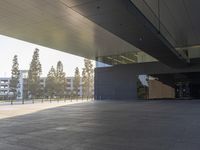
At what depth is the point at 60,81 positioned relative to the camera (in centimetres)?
5088

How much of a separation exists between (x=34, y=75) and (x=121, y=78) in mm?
22346

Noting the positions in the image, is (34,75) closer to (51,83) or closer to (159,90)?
(51,83)

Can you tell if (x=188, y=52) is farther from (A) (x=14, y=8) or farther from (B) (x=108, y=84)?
(A) (x=14, y=8)

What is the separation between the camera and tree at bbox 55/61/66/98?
49.7 meters

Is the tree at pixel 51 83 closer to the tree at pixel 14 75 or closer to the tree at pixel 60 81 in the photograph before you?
the tree at pixel 60 81

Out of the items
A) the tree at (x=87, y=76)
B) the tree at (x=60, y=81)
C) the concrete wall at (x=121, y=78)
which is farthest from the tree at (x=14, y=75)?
the concrete wall at (x=121, y=78)

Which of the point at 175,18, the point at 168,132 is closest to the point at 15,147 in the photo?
the point at 168,132

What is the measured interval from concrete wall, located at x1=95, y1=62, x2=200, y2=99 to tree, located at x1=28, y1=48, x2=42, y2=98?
18.5 metres

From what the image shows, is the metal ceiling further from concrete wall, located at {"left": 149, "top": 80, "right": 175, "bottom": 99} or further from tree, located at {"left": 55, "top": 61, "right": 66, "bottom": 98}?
tree, located at {"left": 55, "top": 61, "right": 66, "bottom": 98}

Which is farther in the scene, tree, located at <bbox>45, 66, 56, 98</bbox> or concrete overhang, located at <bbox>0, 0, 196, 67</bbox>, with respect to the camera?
tree, located at <bbox>45, 66, 56, 98</bbox>

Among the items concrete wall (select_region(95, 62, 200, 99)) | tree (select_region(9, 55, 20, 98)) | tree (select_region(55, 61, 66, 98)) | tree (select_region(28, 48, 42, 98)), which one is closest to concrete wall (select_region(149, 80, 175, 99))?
concrete wall (select_region(95, 62, 200, 99))

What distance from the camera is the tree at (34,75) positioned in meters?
45.0

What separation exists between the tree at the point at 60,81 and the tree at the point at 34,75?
4729 mm

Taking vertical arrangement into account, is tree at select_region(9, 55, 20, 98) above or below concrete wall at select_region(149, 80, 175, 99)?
above
